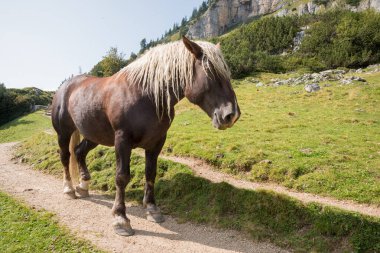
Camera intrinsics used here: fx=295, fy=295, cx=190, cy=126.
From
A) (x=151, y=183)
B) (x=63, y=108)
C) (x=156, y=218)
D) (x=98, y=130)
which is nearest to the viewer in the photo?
(x=156, y=218)

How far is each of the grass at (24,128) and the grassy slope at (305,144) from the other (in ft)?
64.3

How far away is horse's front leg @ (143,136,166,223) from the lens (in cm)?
669

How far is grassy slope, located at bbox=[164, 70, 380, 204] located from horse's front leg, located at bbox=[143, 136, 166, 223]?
2.69 m

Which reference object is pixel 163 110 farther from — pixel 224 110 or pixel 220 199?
pixel 220 199

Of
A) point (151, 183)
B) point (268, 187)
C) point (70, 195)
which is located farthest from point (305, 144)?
point (70, 195)

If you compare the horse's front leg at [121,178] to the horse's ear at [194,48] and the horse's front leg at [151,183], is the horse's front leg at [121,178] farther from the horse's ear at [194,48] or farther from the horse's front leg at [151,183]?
the horse's ear at [194,48]

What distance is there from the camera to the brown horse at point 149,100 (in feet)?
16.8

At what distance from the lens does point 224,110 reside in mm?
4859

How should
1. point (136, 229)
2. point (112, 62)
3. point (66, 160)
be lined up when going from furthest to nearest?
point (112, 62) → point (66, 160) → point (136, 229)

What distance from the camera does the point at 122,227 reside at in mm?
6000

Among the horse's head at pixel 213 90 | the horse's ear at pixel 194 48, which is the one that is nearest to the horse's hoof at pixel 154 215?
the horse's head at pixel 213 90

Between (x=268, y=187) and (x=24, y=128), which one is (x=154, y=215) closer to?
(x=268, y=187)

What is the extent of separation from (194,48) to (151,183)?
3.41 meters

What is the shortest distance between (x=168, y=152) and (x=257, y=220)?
214 inches
